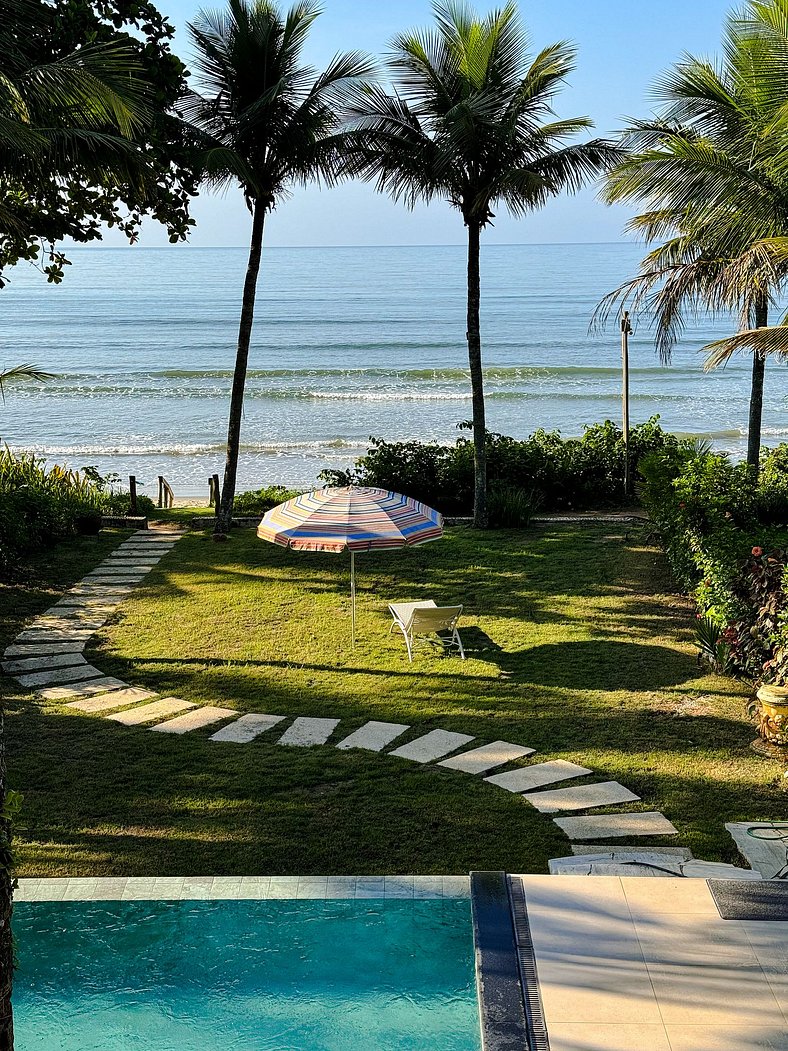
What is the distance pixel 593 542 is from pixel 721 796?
7.44 m

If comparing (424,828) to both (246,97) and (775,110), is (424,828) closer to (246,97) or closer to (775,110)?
(775,110)

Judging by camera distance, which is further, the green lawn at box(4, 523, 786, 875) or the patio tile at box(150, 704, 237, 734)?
the patio tile at box(150, 704, 237, 734)

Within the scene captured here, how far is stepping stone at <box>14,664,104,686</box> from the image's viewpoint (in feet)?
→ 31.0

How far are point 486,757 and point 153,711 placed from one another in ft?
9.58

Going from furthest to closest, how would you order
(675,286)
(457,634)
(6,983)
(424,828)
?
1. (675,286)
2. (457,634)
3. (424,828)
4. (6,983)

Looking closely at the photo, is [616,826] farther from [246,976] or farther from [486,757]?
[246,976]

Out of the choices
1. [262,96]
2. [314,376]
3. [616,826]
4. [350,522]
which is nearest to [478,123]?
[262,96]

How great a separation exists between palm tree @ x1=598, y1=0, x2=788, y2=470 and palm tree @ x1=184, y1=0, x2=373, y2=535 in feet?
12.4

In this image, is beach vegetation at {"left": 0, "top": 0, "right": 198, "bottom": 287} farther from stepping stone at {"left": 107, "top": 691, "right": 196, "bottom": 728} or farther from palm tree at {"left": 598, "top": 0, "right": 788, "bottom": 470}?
palm tree at {"left": 598, "top": 0, "right": 788, "bottom": 470}

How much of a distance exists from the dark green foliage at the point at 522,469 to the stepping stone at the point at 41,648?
5944 millimetres

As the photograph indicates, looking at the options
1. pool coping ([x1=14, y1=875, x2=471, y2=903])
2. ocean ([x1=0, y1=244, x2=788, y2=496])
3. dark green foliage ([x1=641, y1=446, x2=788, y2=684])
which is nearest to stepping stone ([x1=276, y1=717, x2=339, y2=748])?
pool coping ([x1=14, y1=875, x2=471, y2=903])

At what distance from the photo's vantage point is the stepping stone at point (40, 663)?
384 inches

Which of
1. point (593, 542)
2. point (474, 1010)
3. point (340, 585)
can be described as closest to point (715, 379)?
point (593, 542)

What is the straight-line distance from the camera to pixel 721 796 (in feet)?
23.1
